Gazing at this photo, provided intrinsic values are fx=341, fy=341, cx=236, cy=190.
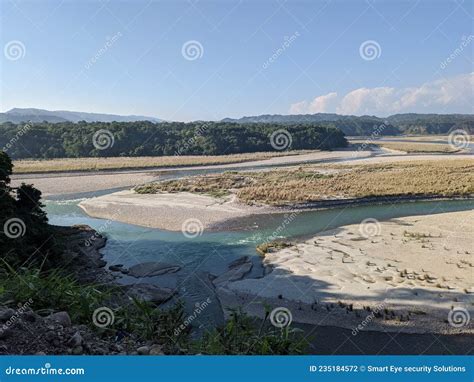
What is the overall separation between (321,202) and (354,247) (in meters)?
10.6

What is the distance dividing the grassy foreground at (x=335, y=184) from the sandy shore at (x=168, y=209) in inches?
83.7

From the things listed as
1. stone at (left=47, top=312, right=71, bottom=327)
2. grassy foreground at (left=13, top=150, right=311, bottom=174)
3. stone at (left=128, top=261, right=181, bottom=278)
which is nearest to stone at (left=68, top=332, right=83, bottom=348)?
stone at (left=47, top=312, right=71, bottom=327)

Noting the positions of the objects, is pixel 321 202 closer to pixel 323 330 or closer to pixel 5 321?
pixel 323 330

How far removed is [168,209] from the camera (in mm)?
25953

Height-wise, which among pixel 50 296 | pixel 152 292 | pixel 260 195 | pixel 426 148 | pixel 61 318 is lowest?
pixel 152 292

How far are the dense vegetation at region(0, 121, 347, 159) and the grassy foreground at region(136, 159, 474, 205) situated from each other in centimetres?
1900

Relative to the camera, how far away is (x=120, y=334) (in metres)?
5.25

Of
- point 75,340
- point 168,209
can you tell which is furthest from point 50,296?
point 168,209

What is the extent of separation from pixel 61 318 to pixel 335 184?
1208 inches

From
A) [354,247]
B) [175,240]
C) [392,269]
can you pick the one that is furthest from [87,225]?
[392,269]

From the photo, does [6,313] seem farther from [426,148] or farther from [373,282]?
[426,148]

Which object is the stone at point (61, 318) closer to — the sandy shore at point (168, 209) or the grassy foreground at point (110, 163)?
the sandy shore at point (168, 209)

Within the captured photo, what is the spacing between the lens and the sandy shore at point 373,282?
421 inches

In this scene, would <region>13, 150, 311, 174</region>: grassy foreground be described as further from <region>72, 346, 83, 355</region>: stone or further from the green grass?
<region>72, 346, 83, 355</region>: stone
